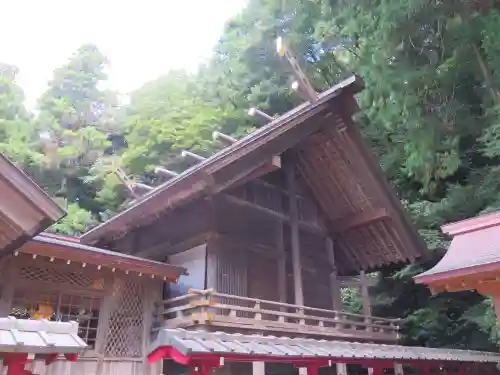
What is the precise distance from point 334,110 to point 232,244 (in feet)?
12.6

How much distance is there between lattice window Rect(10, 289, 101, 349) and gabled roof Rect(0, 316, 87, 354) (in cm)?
437

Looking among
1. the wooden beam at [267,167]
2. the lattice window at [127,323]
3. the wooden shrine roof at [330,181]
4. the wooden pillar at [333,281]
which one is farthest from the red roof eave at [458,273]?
the wooden pillar at [333,281]

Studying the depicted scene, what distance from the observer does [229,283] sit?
9.56 metres

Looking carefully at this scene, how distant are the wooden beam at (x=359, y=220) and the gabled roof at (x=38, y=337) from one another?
8.64 meters

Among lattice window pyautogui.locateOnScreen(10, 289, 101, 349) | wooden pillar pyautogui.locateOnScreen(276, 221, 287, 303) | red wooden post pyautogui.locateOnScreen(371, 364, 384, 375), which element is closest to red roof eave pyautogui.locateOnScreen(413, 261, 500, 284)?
red wooden post pyautogui.locateOnScreen(371, 364, 384, 375)

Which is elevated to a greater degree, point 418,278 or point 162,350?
point 418,278

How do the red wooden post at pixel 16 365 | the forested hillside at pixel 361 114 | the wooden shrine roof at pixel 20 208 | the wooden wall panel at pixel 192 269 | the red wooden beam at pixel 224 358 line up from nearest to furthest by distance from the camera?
the red wooden post at pixel 16 365 → the wooden shrine roof at pixel 20 208 → the red wooden beam at pixel 224 358 → the wooden wall panel at pixel 192 269 → the forested hillside at pixel 361 114

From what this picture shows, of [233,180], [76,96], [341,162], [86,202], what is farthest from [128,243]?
[76,96]

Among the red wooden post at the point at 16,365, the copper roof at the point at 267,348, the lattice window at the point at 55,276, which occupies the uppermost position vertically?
the lattice window at the point at 55,276

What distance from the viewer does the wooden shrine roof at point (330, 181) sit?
8.62 metres

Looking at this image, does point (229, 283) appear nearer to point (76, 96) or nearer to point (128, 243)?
point (128, 243)

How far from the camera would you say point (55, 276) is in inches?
322

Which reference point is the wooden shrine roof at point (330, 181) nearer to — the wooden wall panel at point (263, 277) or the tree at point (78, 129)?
the wooden wall panel at point (263, 277)

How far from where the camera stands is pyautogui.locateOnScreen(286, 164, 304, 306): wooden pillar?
995 centimetres
